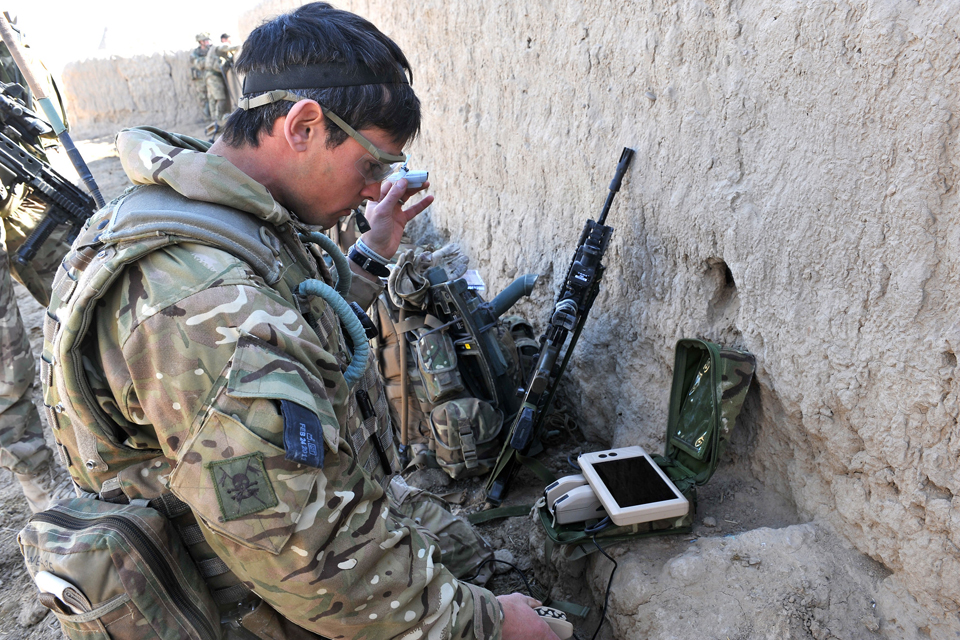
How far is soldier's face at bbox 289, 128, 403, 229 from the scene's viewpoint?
135cm

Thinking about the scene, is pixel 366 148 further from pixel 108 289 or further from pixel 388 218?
pixel 388 218

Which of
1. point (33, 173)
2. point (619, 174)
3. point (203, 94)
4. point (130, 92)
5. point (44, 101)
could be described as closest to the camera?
point (619, 174)

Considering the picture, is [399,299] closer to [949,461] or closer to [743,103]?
[743,103]

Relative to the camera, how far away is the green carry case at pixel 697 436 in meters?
1.92

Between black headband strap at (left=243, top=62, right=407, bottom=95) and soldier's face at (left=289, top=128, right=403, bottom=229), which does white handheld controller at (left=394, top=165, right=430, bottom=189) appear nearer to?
soldier's face at (left=289, top=128, right=403, bottom=229)

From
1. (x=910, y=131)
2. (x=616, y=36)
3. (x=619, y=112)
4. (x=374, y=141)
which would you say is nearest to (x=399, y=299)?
(x=619, y=112)

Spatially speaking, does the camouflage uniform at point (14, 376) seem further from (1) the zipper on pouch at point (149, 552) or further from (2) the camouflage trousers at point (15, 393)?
(1) the zipper on pouch at point (149, 552)

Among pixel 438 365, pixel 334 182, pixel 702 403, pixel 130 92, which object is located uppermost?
pixel 130 92

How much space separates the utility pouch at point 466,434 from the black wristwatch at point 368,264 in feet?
3.19

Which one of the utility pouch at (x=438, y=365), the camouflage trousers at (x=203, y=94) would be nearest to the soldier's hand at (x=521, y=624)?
the utility pouch at (x=438, y=365)

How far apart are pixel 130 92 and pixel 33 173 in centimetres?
1175

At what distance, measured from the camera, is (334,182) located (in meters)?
1.38

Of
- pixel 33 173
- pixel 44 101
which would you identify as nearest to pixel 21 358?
pixel 33 173

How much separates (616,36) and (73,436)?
2.31 meters
